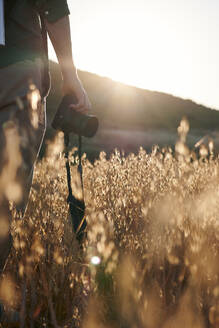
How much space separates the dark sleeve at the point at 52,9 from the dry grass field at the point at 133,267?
2.09ft

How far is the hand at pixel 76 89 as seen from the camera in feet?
5.68

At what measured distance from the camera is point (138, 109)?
30.6m

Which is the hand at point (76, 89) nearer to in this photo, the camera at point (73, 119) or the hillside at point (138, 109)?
the camera at point (73, 119)

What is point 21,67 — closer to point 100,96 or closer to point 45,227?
point 45,227

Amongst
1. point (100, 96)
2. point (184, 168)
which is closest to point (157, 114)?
point (100, 96)

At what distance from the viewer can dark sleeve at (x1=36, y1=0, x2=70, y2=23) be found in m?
1.55

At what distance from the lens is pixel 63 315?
149cm

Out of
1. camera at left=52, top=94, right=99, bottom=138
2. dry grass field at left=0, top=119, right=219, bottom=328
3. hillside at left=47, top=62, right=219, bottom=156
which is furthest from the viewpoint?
hillside at left=47, top=62, right=219, bottom=156

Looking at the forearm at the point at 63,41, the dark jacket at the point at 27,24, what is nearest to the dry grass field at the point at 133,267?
the forearm at the point at 63,41

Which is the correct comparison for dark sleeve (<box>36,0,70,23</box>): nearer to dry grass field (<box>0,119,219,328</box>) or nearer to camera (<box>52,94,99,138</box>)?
camera (<box>52,94,99,138</box>)

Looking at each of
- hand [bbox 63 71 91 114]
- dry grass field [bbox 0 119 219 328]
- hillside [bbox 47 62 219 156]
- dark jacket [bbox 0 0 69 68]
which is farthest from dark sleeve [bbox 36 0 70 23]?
hillside [bbox 47 62 219 156]

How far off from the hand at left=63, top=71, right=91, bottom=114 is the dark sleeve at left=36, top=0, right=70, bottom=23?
0.26 meters

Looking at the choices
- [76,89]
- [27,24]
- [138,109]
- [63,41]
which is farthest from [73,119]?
[138,109]

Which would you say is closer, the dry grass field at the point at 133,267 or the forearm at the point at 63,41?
the dry grass field at the point at 133,267
